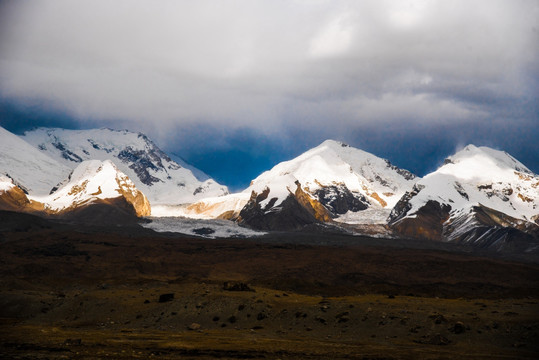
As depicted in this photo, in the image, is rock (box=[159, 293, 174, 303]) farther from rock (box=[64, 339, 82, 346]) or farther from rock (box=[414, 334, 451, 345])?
rock (box=[414, 334, 451, 345])

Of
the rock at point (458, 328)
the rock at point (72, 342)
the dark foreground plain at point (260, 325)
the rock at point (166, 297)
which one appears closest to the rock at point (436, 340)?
the dark foreground plain at point (260, 325)

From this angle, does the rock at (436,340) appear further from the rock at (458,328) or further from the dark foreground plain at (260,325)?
the rock at (458,328)

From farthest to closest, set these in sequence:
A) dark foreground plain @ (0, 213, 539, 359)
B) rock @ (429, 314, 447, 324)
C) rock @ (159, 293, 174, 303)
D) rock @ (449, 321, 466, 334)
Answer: rock @ (159, 293, 174, 303)
rock @ (429, 314, 447, 324)
rock @ (449, 321, 466, 334)
dark foreground plain @ (0, 213, 539, 359)

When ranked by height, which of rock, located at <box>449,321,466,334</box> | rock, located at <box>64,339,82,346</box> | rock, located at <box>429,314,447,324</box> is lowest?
rock, located at <box>64,339,82,346</box>

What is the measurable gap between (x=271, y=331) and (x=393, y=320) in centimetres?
991

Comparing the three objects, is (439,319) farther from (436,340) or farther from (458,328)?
(436,340)

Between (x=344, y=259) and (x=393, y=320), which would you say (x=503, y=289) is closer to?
(x=344, y=259)

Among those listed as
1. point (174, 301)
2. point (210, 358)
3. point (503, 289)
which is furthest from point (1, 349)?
point (503, 289)

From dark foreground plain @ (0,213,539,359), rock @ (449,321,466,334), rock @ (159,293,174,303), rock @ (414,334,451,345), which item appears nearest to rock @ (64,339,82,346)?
dark foreground plain @ (0,213,539,359)

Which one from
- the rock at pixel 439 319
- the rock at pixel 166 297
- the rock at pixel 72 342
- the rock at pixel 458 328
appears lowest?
the rock at pixel 72 342

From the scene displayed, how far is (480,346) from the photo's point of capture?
40969mm

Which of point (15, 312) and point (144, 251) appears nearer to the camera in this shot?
point (15, 312)

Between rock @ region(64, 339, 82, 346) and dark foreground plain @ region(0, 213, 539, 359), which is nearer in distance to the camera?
dark foreground plain @ region(0, 213, 539, 359)

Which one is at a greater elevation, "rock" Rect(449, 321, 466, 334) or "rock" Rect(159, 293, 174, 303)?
"rock" Rect(449, 321, 466, 334)
